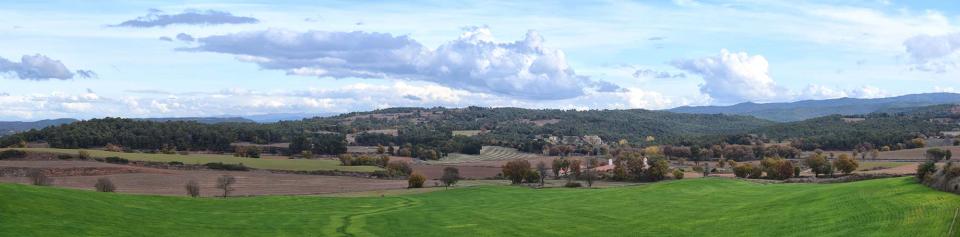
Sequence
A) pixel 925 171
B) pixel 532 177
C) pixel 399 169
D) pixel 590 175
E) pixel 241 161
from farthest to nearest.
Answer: pixel 241 161 < pixel 399 169 < pixel 532 177 < pixel 590 175 < pixel 925 171

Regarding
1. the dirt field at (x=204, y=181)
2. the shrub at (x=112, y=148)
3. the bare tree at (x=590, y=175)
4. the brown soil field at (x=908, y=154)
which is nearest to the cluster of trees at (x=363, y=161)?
the dirt field at (x=204, y=181)

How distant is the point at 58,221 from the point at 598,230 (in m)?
35.4

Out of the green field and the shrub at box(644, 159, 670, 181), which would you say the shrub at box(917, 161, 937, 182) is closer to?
the shrub at box(644, 159, 670, 181)

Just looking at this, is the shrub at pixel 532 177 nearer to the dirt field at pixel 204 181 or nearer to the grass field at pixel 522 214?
the dirt field at pixel 204 181

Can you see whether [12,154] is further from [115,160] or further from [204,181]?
[204,181]

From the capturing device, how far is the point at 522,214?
71000mm

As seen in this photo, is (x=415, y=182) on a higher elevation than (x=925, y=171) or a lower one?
lower

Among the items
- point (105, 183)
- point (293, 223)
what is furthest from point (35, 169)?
point (293, 223)

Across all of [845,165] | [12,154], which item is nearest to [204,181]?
[12,154]

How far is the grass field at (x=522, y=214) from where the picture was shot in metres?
47.1

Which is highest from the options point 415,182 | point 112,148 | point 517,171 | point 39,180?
point 112,148

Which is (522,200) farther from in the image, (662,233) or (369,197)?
(662,233)

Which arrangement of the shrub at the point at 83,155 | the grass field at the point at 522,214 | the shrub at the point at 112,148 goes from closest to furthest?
the grass field at the point at 522,214 → the shrub at the point at 83,155 → the shrub at the point at 112,148

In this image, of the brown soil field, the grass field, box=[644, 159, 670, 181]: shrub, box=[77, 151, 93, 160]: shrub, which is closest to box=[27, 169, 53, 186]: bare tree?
the grass field
